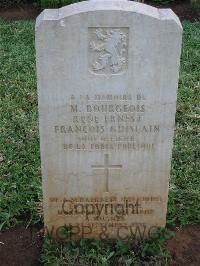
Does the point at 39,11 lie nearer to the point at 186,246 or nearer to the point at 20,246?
the point at 20,246

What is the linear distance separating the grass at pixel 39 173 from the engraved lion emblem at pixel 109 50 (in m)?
1.42

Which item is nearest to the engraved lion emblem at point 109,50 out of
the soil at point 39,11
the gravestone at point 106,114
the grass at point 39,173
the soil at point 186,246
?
the gravestone at point 106,114

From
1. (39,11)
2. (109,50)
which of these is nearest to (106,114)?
(109,50)

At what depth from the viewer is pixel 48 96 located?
3.54 metres

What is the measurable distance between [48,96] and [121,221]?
121 centimetres

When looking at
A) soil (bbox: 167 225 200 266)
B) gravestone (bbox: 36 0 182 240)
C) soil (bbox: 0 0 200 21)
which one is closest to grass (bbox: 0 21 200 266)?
soil (bbox: 167 225 200 266)

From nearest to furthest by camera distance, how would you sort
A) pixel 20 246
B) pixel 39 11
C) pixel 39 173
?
pixel 20 246 → pixel 39 173 → pixel 39 11

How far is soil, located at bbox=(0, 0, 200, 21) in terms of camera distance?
420 inches

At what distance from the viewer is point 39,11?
1131 cm

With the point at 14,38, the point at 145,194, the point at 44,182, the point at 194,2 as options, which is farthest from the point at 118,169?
the point at 194,2

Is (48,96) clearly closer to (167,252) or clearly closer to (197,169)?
(167,252)

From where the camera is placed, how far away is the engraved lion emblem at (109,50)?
335 cm

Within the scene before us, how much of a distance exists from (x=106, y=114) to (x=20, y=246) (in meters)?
1.32

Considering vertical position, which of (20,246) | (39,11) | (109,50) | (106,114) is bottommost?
(20,246)
